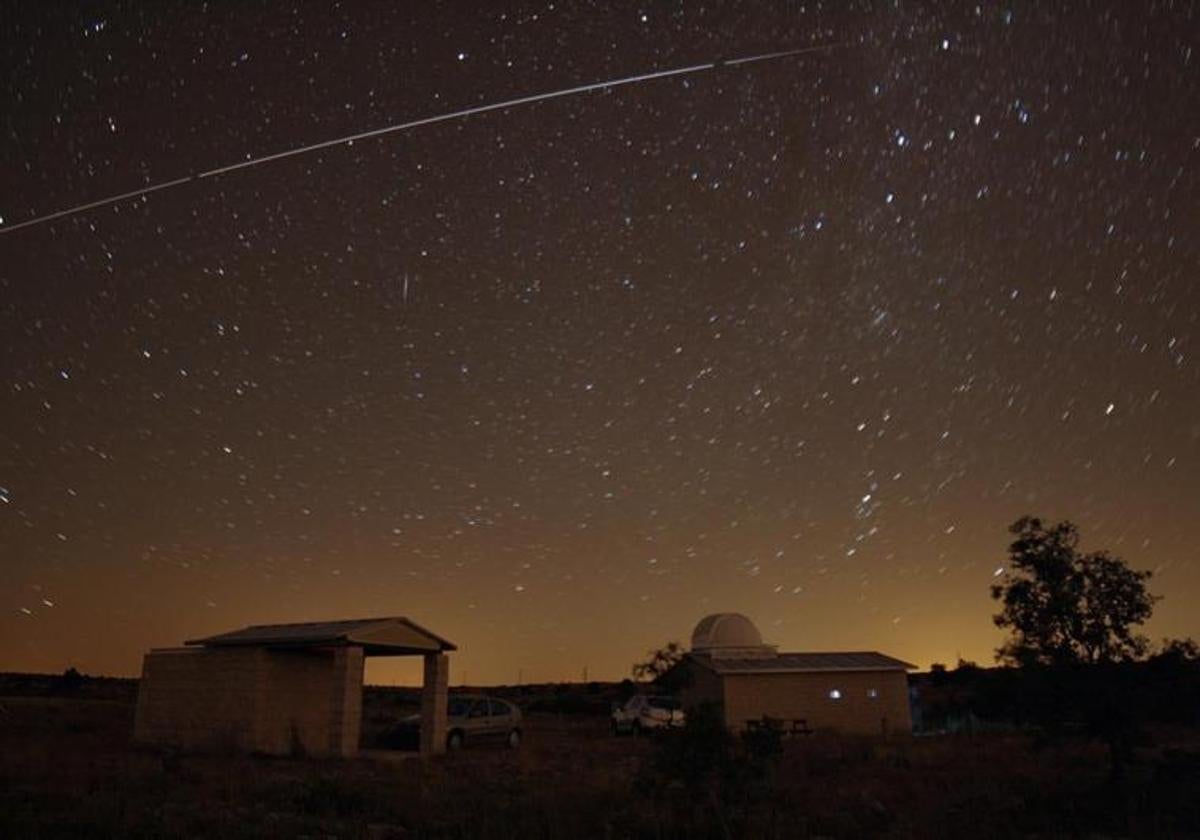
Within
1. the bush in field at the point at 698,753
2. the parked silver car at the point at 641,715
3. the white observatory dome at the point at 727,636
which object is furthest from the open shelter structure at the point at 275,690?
the white observatory dome at the point at 727,636

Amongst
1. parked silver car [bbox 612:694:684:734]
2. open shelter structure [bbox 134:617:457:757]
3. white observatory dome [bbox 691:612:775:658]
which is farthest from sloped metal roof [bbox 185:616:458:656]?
white observatory dome [bbox 691:612:775:658]

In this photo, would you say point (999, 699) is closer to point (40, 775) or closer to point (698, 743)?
point (698, 743)

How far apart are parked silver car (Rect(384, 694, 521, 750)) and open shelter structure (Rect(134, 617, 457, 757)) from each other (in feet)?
6.55

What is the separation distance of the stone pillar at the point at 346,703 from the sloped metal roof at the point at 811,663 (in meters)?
15.5

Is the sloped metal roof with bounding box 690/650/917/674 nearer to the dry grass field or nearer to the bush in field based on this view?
the dry grass field

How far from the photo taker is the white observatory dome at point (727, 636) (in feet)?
146

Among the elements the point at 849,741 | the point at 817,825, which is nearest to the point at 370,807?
the point at 817,825

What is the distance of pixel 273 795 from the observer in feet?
43.1

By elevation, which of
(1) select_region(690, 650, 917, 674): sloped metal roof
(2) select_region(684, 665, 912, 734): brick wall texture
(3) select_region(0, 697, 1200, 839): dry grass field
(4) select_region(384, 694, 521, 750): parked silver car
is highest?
(1) select_region(690, 650, 917, 674): sloped metal roof

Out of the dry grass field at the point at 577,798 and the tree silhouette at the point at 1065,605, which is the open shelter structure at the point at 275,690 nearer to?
the dry grass field at the point at 577,798

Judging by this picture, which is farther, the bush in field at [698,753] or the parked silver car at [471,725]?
the parked silver car at [471,725]

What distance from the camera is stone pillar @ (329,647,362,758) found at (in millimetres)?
21688

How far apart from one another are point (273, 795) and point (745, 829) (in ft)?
22.1

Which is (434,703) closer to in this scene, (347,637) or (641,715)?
(347,637)
